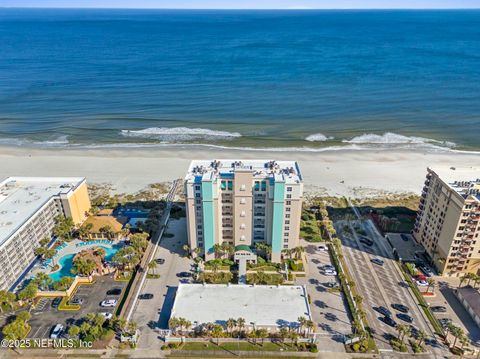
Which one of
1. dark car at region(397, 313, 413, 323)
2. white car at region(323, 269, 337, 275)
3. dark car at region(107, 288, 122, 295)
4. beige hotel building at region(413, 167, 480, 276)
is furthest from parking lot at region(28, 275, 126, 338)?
beige hotel building at region(413, 167, 480, 276)

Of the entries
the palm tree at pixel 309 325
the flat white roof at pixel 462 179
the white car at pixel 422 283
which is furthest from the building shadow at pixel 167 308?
the flat white roof at pixel 462 179

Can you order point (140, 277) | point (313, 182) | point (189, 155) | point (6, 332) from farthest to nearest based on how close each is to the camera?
point (189, 155), point (313, 182), point (140, 277), point (6, 332)

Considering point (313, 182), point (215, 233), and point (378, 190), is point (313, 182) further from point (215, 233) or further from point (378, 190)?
point (215, 233)

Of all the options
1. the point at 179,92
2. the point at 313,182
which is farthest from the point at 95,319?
the point at 179,92

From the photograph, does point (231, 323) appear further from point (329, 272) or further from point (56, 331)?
point (56, 331)

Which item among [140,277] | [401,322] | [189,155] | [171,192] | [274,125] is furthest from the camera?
[274,125]

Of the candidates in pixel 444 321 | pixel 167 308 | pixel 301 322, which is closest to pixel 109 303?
pixel 167 308
